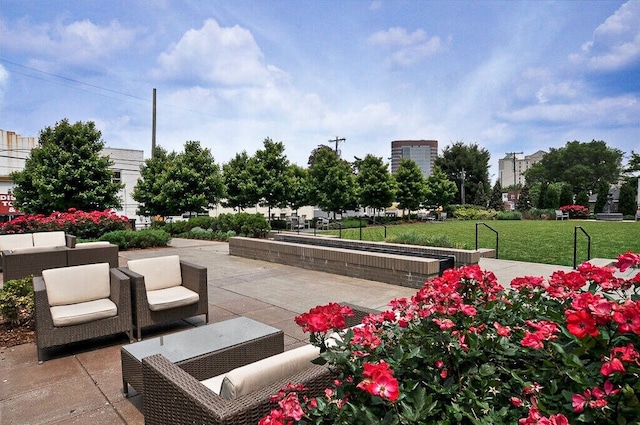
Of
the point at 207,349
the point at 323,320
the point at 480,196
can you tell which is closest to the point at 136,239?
the point at 207,349

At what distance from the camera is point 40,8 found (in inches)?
377

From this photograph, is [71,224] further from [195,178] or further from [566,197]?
[566,197]

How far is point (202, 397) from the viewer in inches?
72.0

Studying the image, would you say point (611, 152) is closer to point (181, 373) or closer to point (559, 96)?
point (559, 96)

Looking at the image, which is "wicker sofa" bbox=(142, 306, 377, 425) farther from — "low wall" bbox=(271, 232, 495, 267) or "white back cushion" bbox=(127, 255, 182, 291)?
"low wall" bbox=(271, 232, 495, 267)

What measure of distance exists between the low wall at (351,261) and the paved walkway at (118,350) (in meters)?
0.21

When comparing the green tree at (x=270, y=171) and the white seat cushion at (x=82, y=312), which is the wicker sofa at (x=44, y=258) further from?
the green tree at (x=270, y=171)

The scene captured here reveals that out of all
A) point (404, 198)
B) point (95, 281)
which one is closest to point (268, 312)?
point (95, 281)

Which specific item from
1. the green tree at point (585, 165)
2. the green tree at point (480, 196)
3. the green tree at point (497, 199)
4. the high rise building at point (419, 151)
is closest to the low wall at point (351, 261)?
the green tree at point (497, 199)

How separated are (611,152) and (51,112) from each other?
78.1m

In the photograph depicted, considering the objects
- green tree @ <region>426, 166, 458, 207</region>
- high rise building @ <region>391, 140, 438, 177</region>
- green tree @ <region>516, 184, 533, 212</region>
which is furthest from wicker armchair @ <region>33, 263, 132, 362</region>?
high rise building @ <region>391, 140, 438, 177</region>

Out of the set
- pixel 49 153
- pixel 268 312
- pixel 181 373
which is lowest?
pixel 268 312

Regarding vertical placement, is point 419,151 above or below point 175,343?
above

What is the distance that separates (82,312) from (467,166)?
54.3 m
